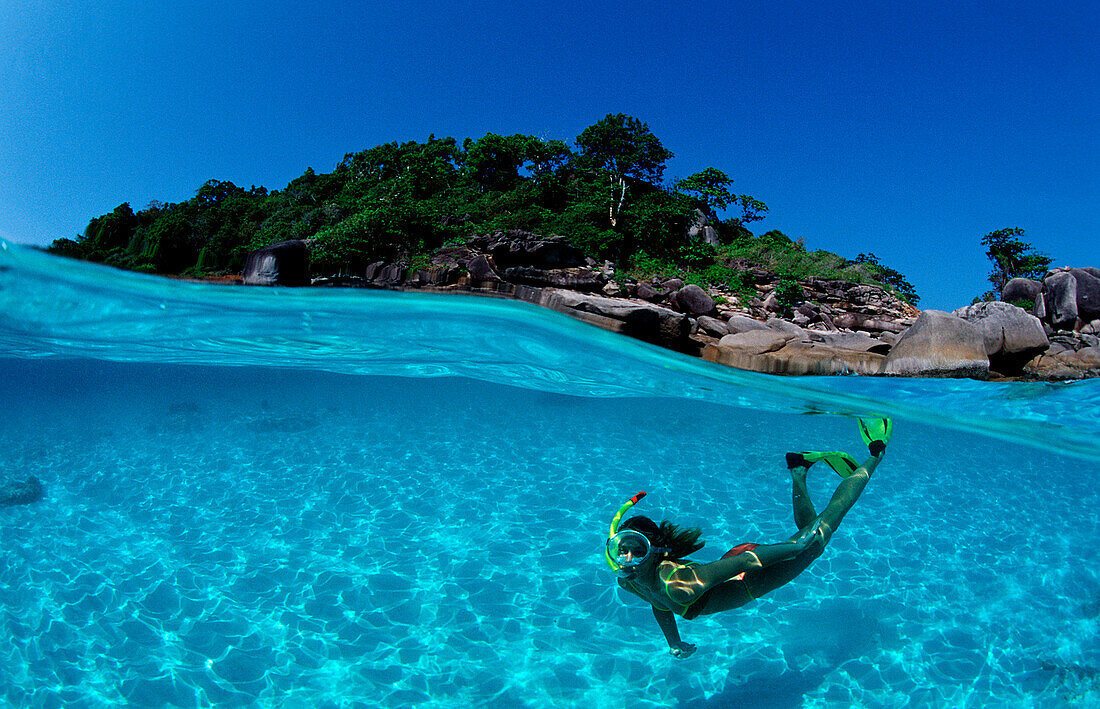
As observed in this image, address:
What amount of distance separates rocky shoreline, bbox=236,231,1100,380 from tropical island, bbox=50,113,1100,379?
62 millimetres

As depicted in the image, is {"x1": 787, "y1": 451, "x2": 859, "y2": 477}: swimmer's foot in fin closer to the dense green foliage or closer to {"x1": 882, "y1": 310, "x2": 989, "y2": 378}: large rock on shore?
{"x1": 882, "y1": 310, "x2": 989, "y2": 378}: large rock on shore

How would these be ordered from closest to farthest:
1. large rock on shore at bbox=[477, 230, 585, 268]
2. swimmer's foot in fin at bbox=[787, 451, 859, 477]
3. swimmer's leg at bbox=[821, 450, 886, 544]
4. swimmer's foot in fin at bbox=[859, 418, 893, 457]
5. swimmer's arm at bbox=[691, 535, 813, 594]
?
swimmer's arm at bbox=[691, 535, 813, 594], swimmer's leg at bbox=[821, 450, 886, 544], swimmer's foot in fin at bbox=[787, 451, 859, 477], swimmer's foot in fin at bbox=[859, 418, 893, 457], large rock on shore at bbox=[477, 230, 585, 268]

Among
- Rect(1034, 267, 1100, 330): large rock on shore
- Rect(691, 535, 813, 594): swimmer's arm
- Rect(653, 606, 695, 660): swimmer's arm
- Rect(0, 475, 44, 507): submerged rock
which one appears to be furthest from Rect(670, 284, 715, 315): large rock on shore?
Rect(1034, 267, 1100, 330): large rock on shore

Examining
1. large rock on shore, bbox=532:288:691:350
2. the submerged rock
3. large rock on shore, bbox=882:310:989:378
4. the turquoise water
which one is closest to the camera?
the turquoise water

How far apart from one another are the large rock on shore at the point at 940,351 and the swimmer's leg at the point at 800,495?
9923mm

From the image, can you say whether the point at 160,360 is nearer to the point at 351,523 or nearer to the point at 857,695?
the point at 351,523

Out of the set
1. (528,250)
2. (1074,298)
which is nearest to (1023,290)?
(1074,298)

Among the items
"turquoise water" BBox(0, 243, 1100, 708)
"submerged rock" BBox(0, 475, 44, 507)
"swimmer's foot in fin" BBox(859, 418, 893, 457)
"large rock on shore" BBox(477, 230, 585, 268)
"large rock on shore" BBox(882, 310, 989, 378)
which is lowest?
"submerged rock" BBox(0, 475, 44, 507)

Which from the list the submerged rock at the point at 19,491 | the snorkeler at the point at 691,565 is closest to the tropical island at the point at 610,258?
the submerged rock at the point at 19,491

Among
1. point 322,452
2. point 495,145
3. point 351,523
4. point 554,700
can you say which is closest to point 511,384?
point 322,452

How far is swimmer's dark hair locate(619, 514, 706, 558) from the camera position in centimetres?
389

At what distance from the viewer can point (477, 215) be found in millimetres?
28328

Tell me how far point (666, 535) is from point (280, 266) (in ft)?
48.0

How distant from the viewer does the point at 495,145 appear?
3494 cm
